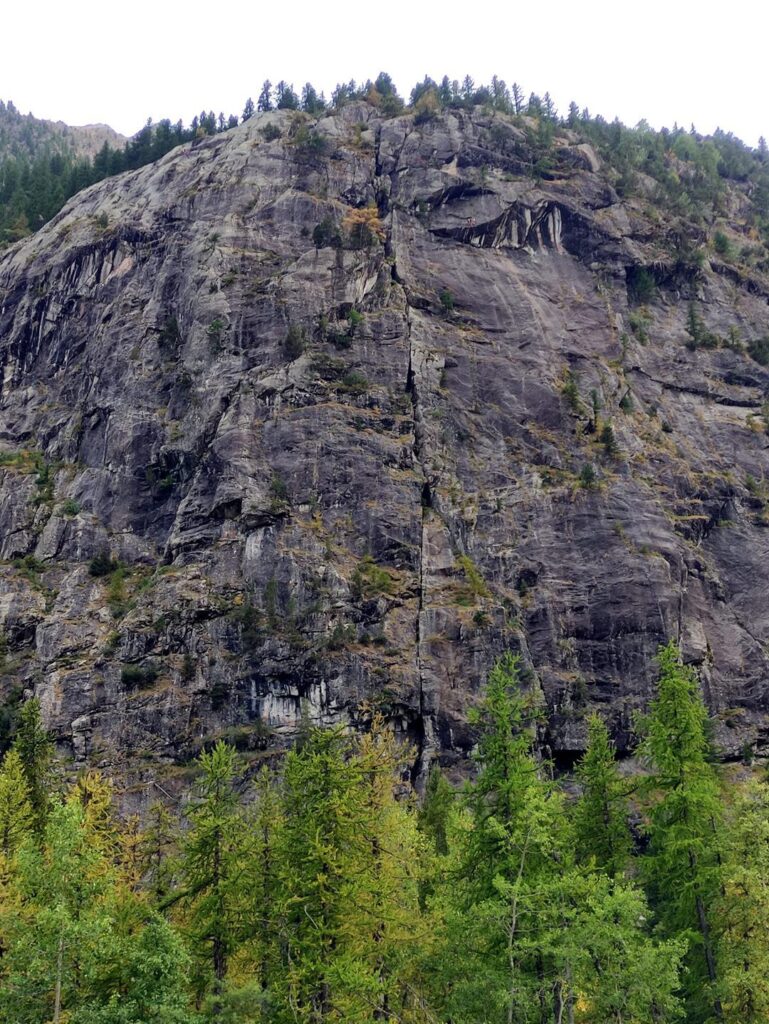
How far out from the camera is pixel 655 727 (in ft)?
101

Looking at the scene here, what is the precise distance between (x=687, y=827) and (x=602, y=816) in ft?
17.7

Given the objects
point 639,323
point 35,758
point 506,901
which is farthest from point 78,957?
point 639,323

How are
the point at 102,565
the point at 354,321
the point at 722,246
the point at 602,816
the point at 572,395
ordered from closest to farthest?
the point at 602,816
the point at 102,565
the point at 572,395
the point at 354,321
the point at 722,246

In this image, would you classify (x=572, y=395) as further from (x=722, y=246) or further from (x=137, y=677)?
Answer: (x=137, y=677)

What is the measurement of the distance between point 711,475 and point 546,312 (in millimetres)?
→ 21930

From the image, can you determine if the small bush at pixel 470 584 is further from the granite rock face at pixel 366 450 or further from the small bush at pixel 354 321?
the small bush at pixel 354 321

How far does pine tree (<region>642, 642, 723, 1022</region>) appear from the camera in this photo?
95.2 ft

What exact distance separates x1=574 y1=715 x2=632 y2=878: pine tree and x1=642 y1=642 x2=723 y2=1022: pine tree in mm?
2299

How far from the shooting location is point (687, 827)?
1152 inches

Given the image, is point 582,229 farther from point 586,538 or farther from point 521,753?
point 521,753

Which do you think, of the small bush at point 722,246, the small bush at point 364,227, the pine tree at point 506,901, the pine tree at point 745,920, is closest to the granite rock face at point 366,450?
the small bush at point 364,227

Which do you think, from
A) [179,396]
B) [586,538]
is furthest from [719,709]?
[179,396]

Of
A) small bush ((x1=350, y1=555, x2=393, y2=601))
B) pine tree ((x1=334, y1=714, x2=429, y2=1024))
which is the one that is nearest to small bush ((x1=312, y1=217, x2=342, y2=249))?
small bush ((x1=350, y1=555, x2=393, y2=601))

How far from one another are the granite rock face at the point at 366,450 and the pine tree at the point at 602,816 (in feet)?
76.8
